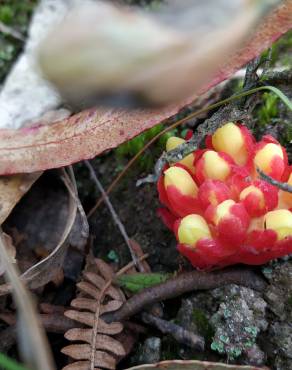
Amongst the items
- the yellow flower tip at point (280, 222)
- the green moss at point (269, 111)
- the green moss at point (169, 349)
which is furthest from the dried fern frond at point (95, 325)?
the green moss at point (269, 111)

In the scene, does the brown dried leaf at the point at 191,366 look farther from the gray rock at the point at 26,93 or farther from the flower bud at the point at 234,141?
the gray rock at the point at 26,93

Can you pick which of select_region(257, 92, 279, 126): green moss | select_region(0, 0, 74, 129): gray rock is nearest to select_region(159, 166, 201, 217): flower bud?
select_region(257, 92, 279, 126): green moss

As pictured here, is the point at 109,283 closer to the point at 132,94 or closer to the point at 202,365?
the point at 202,365

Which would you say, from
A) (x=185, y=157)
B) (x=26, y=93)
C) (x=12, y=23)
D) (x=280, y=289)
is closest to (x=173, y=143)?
(x=185, y=157)

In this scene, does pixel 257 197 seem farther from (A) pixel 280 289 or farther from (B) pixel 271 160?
(A) pixel 280 289

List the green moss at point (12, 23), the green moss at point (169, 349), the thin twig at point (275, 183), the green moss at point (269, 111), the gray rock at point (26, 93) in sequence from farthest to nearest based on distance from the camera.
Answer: the green moss at point (12, 23), the gray rock at point (26, 93), the green moss at point (269, 111), the green moss at point (169, 349), the thin twig at point (275, 183)
